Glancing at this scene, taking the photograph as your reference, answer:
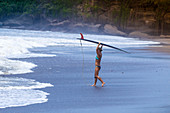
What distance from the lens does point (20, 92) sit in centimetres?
1055

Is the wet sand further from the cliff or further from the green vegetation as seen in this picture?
the green vegetation

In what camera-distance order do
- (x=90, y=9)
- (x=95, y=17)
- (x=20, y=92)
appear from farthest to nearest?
(x=90, y=9), (x=95, y=17), (x=20, y=92)

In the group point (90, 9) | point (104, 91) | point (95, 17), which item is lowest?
point (95, 17)

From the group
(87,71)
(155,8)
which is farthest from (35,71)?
(155,8)

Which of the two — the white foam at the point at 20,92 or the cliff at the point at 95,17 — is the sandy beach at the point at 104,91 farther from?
the cliff at the point at 95,17

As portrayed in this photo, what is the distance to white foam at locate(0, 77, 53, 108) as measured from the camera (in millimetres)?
9242

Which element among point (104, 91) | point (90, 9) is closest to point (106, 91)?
point (104, 91)

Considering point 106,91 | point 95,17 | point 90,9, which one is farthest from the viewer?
point 90,9

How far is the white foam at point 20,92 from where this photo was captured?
9.24 meters

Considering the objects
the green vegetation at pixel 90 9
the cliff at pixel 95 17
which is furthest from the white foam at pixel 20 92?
the green vegetation at pixel 90 9

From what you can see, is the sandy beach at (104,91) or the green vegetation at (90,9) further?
the green vegetation at (90,9)

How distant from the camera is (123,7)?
123 metres

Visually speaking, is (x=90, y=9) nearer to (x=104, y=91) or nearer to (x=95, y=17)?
(x=95, y=17)

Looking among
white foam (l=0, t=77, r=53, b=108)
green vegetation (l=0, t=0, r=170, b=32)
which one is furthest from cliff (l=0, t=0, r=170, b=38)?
white foam (l=0, t=77, r=53, b=108)
